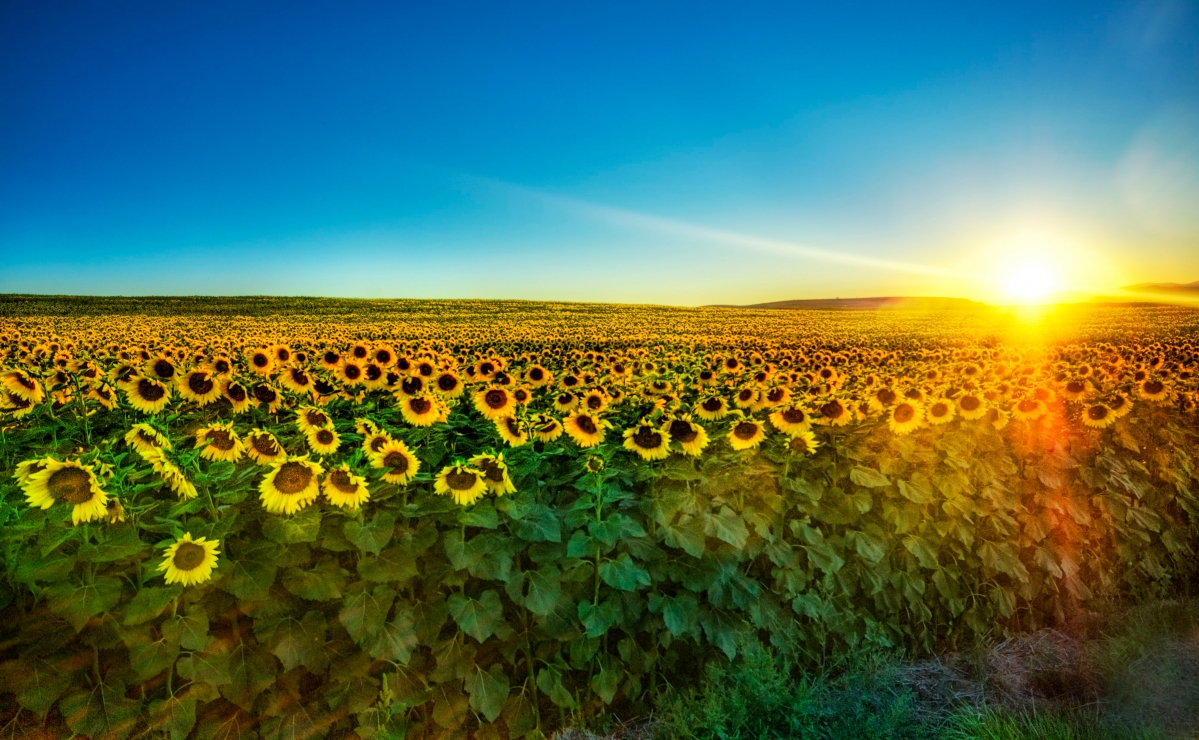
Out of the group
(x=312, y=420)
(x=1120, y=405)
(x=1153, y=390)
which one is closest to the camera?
(x=312, y=420)

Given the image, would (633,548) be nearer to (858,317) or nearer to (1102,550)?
(1102,550)

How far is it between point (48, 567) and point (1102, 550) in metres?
6.18

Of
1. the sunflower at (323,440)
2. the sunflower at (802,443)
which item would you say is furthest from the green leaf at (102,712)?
the sunflower at (802,443)

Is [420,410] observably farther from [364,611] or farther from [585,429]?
[364,611]

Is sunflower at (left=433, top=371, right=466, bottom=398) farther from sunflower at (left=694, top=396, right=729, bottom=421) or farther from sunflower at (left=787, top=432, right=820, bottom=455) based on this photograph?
sunflower at (left=787, top=432, right=820, bottom=455)

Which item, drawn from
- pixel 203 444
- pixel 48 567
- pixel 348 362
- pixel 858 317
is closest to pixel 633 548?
pixel 203 444

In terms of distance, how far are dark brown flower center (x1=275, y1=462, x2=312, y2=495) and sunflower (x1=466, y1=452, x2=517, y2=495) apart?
68 cm

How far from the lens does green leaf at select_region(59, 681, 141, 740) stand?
8.73 ft

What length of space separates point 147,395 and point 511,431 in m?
2.27

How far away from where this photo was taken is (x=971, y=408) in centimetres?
483

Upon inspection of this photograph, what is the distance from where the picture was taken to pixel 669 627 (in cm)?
323

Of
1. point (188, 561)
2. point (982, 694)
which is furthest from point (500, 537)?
point (982, 694)

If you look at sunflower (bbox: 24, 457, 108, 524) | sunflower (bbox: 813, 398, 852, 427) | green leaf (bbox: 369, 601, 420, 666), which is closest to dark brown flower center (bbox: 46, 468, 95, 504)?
sunflower (bbox: 24, 457, 108, 524)

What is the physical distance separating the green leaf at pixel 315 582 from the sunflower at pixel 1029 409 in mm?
4501
